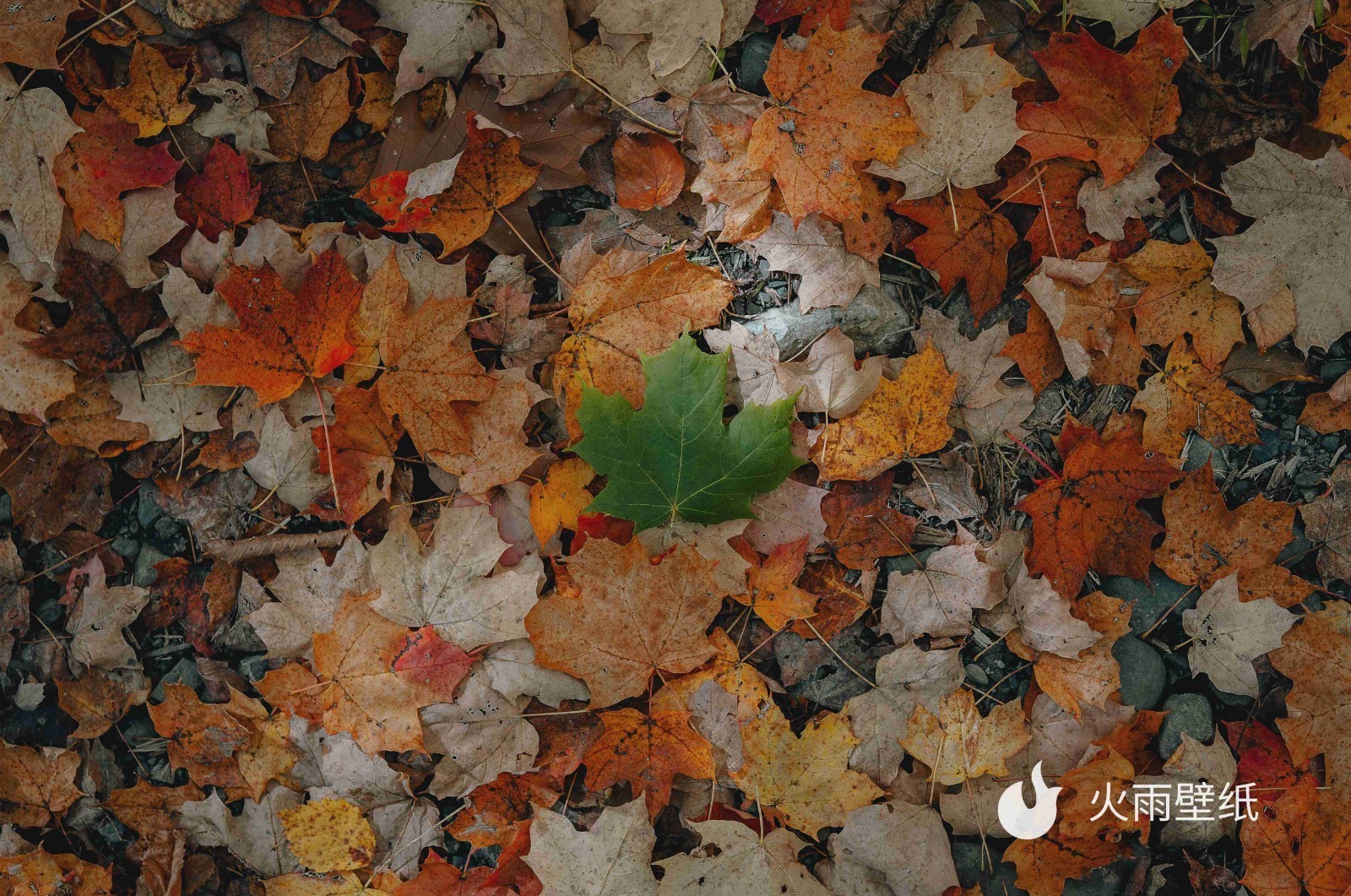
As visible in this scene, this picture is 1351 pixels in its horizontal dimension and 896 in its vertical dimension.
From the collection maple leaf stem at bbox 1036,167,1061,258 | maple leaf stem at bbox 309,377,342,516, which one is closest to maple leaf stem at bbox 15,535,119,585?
maple leaf stem at bbox 309,377,342,516

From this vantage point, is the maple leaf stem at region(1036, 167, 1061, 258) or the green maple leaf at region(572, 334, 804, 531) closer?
the green maple leaf at region(572, 334, 804, 531)

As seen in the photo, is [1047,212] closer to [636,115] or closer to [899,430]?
[899,430]

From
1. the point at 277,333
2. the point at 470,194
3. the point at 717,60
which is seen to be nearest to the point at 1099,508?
the point at 717,60

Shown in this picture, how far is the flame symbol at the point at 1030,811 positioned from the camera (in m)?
1.99

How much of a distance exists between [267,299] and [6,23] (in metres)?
0.90

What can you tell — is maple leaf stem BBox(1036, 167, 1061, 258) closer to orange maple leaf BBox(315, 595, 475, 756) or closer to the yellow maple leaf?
the yellow maple leaf

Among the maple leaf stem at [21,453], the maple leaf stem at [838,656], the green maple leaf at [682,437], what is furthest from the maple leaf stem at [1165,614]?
the maple leaf stem at [21,453]

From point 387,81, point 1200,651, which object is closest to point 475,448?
point 387,81

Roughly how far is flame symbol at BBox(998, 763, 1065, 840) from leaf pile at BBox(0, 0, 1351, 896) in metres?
0.04

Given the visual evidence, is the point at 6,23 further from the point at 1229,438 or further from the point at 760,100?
the point at 1229,438

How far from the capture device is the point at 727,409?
6.81 ft

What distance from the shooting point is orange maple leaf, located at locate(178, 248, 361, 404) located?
205 centimetres

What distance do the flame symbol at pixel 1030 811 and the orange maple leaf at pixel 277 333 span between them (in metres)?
1.96

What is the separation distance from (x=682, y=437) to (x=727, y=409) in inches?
8.1
